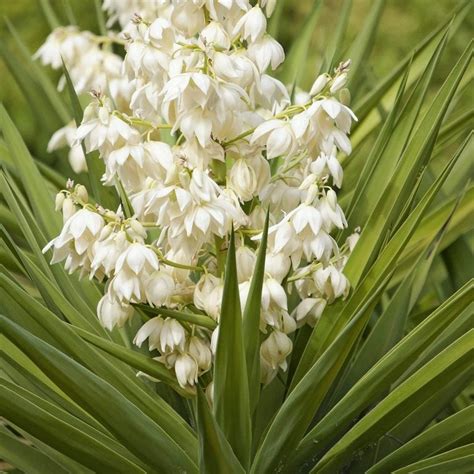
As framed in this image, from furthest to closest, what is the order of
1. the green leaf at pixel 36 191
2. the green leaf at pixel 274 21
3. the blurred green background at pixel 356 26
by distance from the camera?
the blurred green background at pixel 356 26 < the green leaf at pixel 274 21 < the green leaf at pixel 36 191

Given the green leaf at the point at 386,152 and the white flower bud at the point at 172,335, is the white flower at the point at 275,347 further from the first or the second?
the green leaf at the point at 386,152

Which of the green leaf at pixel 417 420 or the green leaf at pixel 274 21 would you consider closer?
the green leaf at pixel 417 420

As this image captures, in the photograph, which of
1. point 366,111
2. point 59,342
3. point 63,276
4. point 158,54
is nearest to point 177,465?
point 59,342

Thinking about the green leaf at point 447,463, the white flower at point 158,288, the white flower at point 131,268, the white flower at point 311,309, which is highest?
the white flower at point 131,268

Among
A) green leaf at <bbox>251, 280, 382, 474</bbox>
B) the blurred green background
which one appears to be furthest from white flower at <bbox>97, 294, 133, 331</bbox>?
the blurred green background

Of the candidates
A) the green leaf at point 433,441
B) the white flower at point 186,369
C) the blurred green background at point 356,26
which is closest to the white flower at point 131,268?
the white flower at point 186,369

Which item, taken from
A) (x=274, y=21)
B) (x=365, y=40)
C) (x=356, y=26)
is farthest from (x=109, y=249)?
(x=356, y=26)

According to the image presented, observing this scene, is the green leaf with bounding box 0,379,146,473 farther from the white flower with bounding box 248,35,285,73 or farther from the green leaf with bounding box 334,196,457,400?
the white flower with bounding box 248,35,285,73
